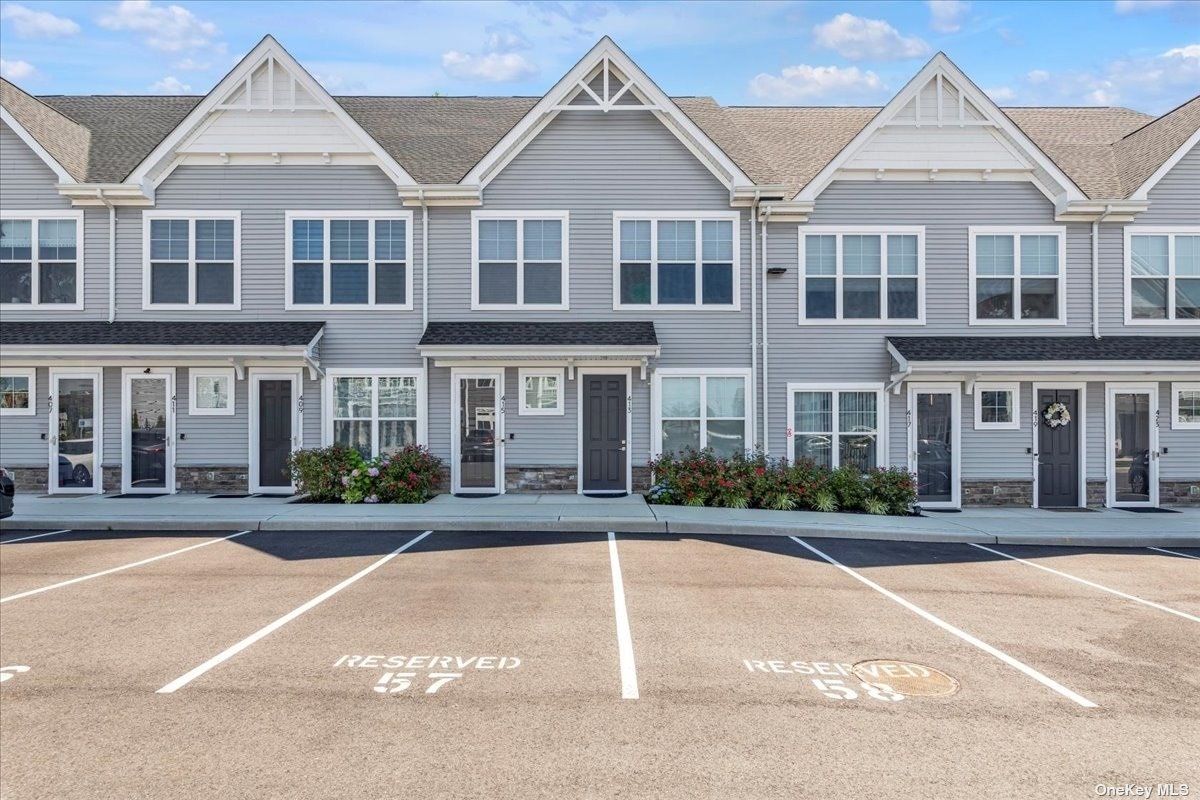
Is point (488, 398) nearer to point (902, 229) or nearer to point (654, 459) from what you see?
point (654, 459)

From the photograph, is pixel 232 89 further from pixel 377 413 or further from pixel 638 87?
pixel 638 87

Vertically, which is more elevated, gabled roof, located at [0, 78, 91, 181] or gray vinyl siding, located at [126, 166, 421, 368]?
gabled roof, located at [0, 78, 91, 181]

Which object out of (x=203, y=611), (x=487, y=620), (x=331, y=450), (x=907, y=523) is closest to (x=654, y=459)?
(x=907, y=523)

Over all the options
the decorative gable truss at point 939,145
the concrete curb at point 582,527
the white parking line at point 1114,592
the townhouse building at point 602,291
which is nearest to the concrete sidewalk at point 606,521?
the concrete curb at point 582,527

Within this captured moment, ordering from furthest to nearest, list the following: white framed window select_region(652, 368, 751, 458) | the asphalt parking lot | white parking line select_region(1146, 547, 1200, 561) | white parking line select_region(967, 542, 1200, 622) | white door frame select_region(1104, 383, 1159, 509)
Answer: white framed window select_region(652, 368, 751, 458), white door frame select_region(1104, 383, 1159, 509), white parking line select_region(1146, 547, 1200, 561), white parking line select_region(967, 542, 1200, 622), the asphalt parking lot

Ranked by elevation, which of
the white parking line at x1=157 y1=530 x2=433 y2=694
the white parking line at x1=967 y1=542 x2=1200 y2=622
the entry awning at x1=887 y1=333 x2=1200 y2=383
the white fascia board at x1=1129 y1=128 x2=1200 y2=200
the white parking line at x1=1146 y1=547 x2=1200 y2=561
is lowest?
the white parking line at x1=1146 y1=547 x2=1200 y2=561

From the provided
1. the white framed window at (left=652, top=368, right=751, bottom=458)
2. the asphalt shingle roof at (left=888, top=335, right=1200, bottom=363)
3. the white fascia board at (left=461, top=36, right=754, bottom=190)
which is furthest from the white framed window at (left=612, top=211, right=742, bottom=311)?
the asphalt shingle roof at (left=888, top=335, right=1200, bottom=363)

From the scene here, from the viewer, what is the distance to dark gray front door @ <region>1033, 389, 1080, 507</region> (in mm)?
16266

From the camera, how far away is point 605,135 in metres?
16.4

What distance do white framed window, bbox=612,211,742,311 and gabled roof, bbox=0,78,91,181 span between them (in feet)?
41.7

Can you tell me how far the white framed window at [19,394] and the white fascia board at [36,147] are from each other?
4.46m

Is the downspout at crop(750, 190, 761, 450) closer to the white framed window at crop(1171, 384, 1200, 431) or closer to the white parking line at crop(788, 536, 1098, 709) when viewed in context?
the white parking line at crop(788, 536, 1098, 709)

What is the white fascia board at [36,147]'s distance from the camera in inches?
631

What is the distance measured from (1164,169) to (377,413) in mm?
18884
